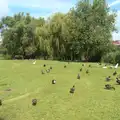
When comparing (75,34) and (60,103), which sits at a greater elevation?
(75,34)

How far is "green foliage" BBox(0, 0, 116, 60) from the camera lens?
34688 mm

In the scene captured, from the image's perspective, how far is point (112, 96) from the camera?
456 inches

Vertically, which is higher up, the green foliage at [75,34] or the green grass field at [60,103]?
the green foliage at [75,34]

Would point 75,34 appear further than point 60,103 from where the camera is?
Yes

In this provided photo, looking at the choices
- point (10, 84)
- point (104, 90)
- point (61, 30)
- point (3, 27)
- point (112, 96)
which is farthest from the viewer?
point (3, 27)

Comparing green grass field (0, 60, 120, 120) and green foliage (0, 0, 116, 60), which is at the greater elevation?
green foliage (0, 0, 116, 60)

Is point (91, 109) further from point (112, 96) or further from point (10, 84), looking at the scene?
point (10, 84)

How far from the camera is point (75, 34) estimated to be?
3544 cm

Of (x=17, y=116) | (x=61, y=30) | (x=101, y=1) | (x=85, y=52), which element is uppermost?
(x=101, y=1)

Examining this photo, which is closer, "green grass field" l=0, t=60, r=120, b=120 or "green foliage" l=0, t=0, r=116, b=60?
"green grass field" l=0, t=60, r=120, b=120

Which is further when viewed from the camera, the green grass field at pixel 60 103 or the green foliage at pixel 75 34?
the green foliage at pixel 75 34

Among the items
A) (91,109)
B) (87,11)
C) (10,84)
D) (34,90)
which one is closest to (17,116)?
(91,109)

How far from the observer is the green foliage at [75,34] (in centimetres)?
3469

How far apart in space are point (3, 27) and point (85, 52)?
29475 mm
